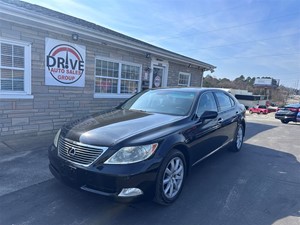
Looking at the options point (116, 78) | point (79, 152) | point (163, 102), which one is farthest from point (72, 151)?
point (116, 78)

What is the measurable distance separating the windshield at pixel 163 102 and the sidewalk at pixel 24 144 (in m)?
2.52

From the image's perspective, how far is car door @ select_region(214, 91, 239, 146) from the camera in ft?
15.0

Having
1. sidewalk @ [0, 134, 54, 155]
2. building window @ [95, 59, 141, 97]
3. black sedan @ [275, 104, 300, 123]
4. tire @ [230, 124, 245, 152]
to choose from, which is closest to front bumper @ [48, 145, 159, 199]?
sidewalk @ [0, 134, 54, 155]

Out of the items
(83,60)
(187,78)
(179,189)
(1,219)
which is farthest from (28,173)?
(187,78)

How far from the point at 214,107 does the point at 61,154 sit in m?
2.97

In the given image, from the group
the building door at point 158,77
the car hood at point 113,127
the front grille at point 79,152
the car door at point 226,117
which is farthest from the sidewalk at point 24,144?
the building door at point 158,77

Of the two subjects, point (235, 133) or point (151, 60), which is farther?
point (151, 60)

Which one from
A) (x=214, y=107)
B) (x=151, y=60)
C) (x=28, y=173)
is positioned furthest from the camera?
(x=151, y=60)

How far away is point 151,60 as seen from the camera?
32.7 ft

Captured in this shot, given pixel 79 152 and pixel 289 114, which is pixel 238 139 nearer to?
pixel 79 152

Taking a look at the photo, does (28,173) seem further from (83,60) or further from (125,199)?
(83,60)

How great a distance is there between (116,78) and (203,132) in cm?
557

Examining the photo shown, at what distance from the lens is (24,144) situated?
5.41 m

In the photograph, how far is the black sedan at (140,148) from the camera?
2.58 meters
